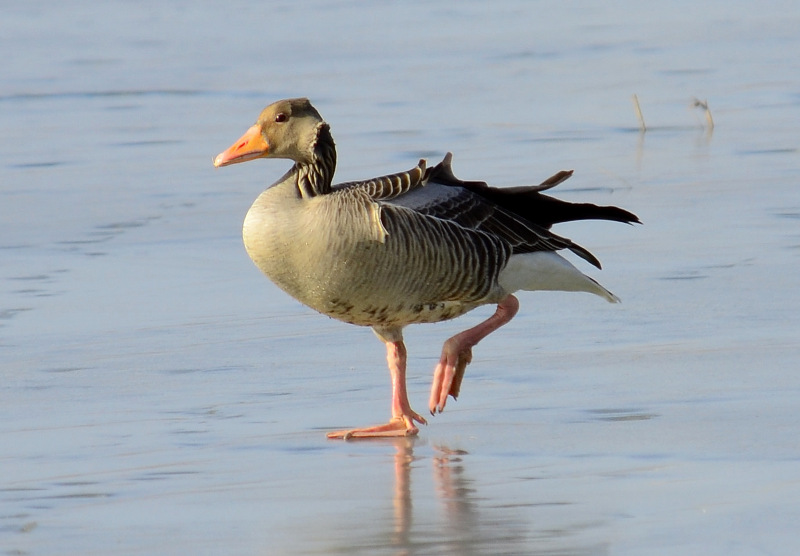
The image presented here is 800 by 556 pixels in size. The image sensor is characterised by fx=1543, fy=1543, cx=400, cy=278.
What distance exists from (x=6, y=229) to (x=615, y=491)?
619 cm

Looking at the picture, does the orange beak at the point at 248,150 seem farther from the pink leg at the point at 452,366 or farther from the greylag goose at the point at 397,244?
the pink leg at the point at 452,366

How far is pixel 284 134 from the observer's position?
21.6 ft

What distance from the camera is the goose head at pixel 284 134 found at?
6.55m

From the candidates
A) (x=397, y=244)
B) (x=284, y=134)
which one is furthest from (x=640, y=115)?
(x=397, y=244)

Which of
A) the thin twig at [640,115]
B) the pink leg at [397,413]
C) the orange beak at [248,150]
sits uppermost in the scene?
the orange beak at [248,150]

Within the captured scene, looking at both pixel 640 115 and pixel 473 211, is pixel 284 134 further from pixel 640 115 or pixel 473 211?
pixel 640 115

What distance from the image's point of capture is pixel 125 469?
17.2 ft

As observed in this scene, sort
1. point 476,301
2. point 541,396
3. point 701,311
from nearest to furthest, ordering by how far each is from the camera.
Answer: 1. point 541,396
2. point 476,301
3. point 701,311

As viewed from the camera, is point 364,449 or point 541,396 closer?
point 364,449

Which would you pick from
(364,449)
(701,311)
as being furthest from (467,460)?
(701,311)

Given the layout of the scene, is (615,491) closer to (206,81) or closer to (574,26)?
(206,81)

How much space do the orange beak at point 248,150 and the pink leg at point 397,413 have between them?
986 mm

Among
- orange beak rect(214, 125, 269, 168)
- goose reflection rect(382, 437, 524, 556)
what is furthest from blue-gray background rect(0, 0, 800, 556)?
orange beak rect(214, 125, 269, 168)

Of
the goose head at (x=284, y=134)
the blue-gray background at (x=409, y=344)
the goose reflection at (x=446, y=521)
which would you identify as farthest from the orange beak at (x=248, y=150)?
the goose reflection at (x=446, y=521)
